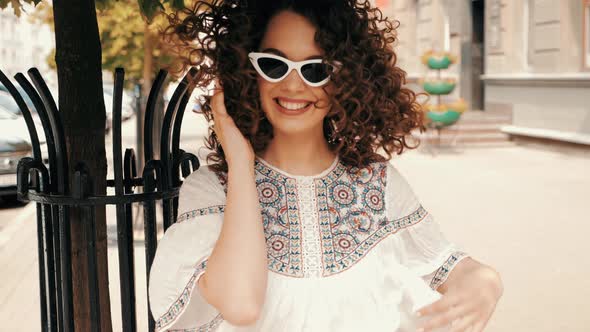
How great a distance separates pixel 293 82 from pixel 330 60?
0.11 metres

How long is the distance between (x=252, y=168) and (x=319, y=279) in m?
0.32

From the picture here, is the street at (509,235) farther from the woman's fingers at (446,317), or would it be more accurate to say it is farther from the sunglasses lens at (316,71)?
the sunglasses lens at (316,71)

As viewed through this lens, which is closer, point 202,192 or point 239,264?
point 239,264

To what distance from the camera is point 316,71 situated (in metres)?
1.95

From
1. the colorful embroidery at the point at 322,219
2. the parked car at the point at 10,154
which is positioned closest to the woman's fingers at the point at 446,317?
the colorful embroidery at the point at 322,219

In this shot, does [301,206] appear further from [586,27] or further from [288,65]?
[586,27]

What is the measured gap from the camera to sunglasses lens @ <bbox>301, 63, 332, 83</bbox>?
1.93m

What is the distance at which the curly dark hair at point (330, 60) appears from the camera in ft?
6.58

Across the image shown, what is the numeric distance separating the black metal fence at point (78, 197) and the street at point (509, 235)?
2.43 meters

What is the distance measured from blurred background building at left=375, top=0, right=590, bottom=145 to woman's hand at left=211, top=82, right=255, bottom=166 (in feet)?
33.8

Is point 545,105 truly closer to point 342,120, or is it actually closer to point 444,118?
point 444,118

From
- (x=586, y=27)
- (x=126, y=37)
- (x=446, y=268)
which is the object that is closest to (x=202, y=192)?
(x=446, y=268)

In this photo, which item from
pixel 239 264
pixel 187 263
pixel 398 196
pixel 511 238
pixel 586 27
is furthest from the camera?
pixel 586 27

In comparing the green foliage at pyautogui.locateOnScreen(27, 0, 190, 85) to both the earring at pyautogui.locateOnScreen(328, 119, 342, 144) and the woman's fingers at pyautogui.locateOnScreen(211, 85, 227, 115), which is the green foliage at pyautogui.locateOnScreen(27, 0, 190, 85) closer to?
the earring at pyautogui.locateOnScreen(328, 119, 342, 144)
